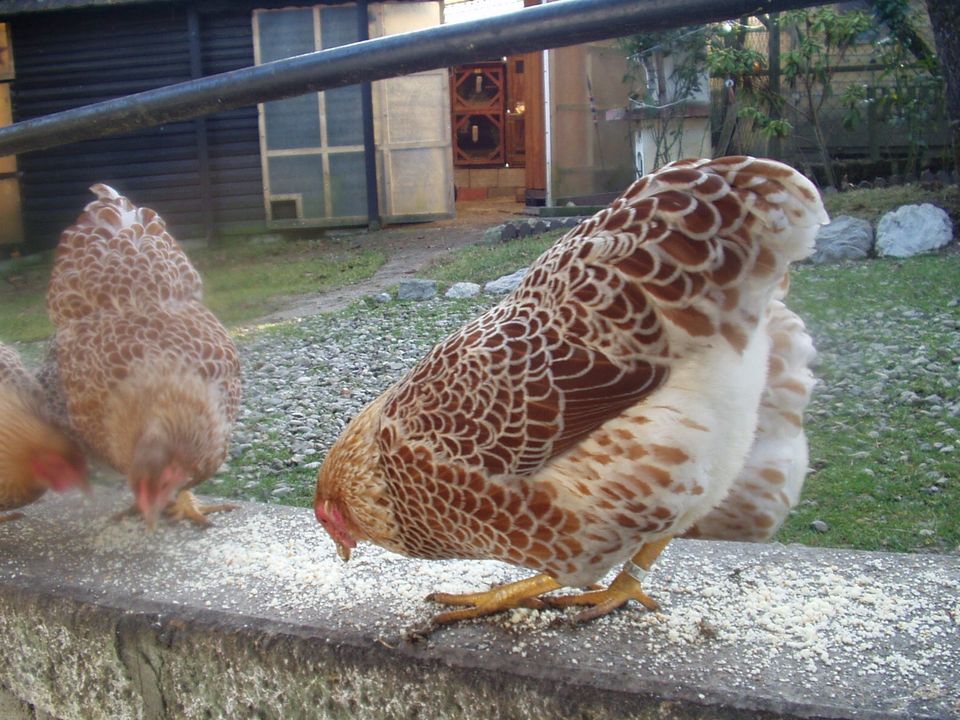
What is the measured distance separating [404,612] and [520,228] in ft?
8.44

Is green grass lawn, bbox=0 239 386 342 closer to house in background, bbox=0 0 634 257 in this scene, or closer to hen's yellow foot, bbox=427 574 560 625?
house in background, bbox=0 0 634 257

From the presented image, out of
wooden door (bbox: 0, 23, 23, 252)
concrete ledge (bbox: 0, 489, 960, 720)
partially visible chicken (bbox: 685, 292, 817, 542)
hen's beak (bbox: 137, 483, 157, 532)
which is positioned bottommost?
concrete ledge (bbox: 0, 489, 960, 720)

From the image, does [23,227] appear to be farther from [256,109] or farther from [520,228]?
[520,228]

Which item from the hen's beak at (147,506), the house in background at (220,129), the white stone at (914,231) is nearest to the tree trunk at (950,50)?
the white stone at (914,231)

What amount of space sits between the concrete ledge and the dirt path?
160 centimetres

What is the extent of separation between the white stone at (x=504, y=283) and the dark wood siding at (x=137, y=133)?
235 cm

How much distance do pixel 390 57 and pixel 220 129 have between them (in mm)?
4854

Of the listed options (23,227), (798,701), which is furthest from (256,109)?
(798,701)

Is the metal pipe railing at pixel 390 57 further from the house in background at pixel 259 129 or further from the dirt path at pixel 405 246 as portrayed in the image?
the house in background at pixel 259 129

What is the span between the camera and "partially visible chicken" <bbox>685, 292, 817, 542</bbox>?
151 cm

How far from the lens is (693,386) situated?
4.22 ft

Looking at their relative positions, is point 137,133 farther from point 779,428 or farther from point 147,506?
point 779,428

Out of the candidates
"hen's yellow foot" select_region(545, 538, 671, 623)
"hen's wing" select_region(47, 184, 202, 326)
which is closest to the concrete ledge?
"hen's yellow foot" select_region(545, 538, 671, 623)

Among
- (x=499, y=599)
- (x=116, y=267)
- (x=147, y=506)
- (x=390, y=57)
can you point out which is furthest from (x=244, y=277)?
(x=390, y=57)
